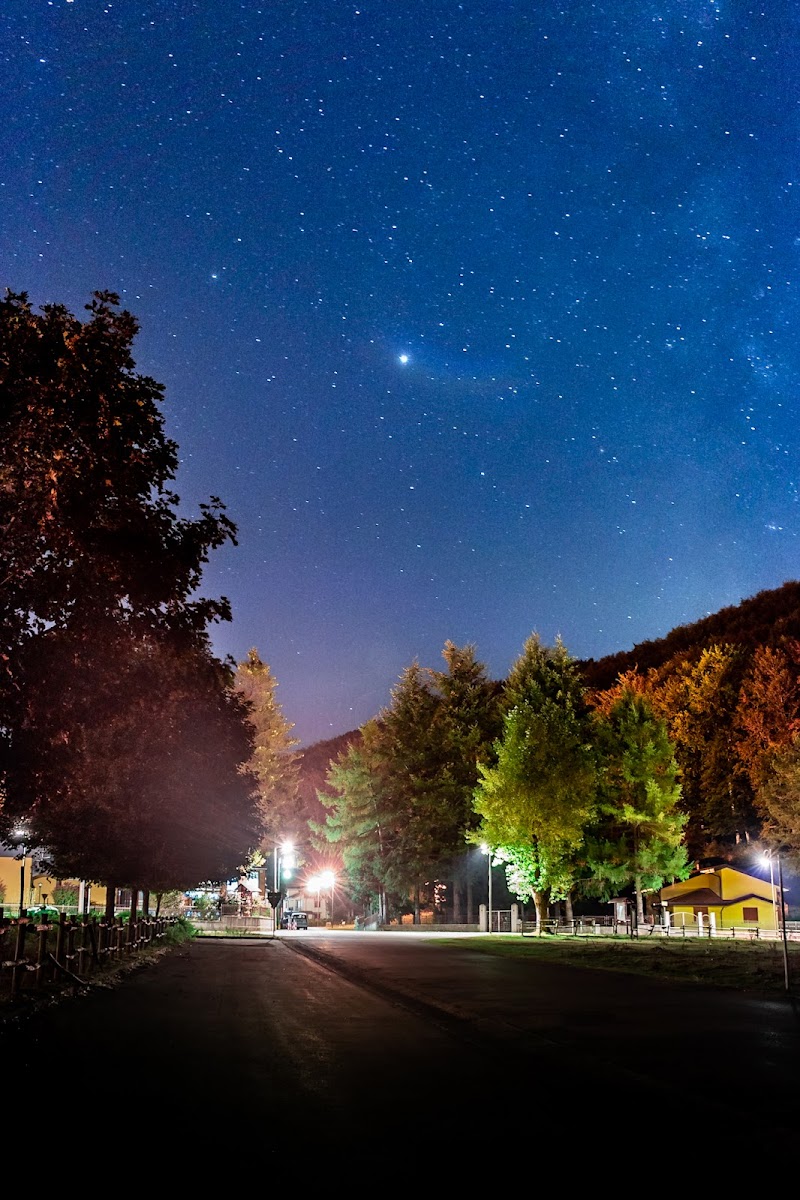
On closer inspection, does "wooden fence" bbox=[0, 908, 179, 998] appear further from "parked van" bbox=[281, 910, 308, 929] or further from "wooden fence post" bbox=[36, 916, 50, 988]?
"parked van" bbox=[281, 910, 308, 929]

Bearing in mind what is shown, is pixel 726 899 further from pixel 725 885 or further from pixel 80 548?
pixel 80 548

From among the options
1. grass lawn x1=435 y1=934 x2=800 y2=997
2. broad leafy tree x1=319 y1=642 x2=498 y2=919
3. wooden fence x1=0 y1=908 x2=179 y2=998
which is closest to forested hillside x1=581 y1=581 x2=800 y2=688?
broad leafy tree x1=319 y1=642 x2=498 y2=919

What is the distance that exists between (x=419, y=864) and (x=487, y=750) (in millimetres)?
9264

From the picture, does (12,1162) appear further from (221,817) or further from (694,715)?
(694,715)

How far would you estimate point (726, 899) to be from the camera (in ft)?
202

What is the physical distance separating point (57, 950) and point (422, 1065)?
36.2ft

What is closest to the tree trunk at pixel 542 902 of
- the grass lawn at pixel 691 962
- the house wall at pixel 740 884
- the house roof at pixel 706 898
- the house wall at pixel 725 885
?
the house roof at pixel 706 898

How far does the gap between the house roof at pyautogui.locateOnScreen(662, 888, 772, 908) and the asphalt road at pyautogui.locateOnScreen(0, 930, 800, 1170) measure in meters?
45.0

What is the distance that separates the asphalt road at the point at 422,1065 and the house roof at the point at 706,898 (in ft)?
148

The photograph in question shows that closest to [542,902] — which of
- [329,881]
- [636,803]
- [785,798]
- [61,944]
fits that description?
[636,803]

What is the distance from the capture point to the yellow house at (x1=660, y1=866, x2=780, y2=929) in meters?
60.3

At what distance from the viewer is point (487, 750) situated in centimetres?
7719

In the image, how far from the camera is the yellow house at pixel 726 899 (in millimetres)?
60312

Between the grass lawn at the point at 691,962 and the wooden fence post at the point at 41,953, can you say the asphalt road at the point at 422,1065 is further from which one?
the grass lawn at the point at 691,962
